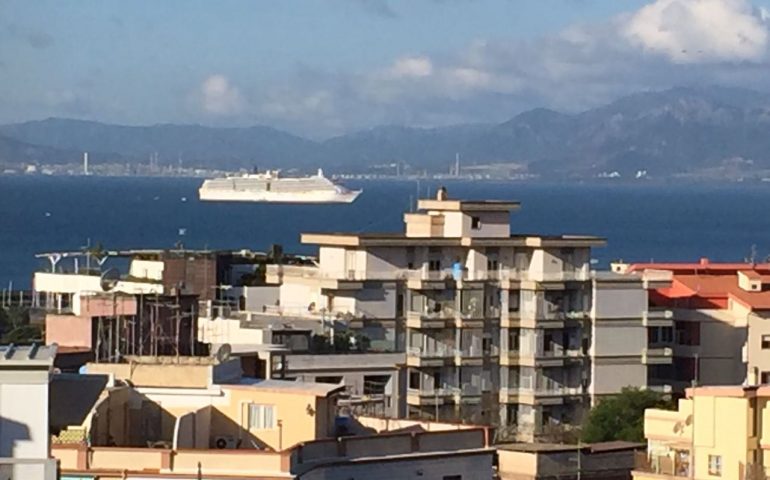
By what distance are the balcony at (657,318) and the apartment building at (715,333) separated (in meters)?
0.28

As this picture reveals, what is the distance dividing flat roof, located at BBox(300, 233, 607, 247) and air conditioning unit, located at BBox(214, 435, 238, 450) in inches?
1001

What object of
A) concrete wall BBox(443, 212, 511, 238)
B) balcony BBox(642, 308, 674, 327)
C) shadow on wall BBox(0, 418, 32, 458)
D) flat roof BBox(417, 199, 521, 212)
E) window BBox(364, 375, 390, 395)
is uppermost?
flat roof BBox(417, 199, 521, 212)

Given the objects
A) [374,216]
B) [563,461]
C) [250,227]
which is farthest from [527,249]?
[374,216]

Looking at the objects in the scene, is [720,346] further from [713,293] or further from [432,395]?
[432,395]

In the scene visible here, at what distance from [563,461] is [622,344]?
18314 mm

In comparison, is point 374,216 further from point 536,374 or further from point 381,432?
point 381,432

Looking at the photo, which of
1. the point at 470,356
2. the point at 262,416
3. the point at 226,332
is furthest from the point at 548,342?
the point at 262,416

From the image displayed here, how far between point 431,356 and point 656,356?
4.31m

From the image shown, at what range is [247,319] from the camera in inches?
1503

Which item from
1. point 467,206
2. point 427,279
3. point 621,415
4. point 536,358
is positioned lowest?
point 621,415

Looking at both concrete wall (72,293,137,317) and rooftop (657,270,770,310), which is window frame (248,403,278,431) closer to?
concrete wall (72,293,137,317)

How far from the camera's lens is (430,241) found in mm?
43656

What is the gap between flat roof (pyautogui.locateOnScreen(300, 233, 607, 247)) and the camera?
42812mm

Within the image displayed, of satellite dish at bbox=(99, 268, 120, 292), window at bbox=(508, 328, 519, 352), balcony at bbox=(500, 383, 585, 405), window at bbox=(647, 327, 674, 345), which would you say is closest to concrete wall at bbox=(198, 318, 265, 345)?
satellite dish at bbox=(99, 268, 120, 292)
